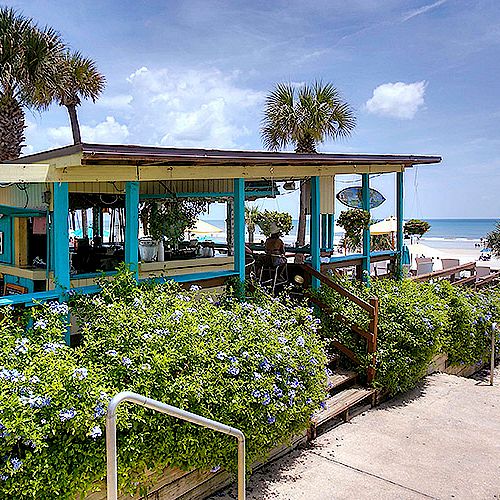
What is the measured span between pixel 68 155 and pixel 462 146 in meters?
45.6

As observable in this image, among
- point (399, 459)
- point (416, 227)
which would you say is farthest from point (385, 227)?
point (399, 459)

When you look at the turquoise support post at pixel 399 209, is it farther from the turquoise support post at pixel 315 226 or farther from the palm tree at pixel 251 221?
the palm tree at pixel 251 221

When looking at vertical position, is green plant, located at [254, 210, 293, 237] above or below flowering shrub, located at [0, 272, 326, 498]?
above

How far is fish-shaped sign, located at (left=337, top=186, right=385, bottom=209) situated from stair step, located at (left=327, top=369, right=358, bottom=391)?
387 centimetres

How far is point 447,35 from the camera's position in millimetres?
16797

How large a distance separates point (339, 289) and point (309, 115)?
10676 mm

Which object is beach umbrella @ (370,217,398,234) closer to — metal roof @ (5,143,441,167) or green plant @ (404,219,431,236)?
green plant @ (404,219,431,236)

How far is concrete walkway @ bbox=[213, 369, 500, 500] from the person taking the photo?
5.03 meters

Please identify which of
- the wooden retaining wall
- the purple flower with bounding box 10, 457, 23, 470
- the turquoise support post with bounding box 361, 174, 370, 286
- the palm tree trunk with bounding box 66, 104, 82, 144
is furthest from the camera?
the palm tree trunk with bounding box 66, 104, 82, 144

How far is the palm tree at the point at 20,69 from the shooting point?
40.3 ft

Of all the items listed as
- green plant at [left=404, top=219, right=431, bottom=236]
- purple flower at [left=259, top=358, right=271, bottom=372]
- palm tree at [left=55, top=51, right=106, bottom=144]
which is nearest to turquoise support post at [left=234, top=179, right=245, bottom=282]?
purple flower at [left=259, top=358, right=271, bottom=372]

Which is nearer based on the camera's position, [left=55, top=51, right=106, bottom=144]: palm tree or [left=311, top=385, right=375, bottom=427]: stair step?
[left=311, top=385, right=375, bottom=427]: stair step

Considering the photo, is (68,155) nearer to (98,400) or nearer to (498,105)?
(98,400)

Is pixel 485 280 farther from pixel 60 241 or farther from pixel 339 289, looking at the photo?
pixel 60 241
